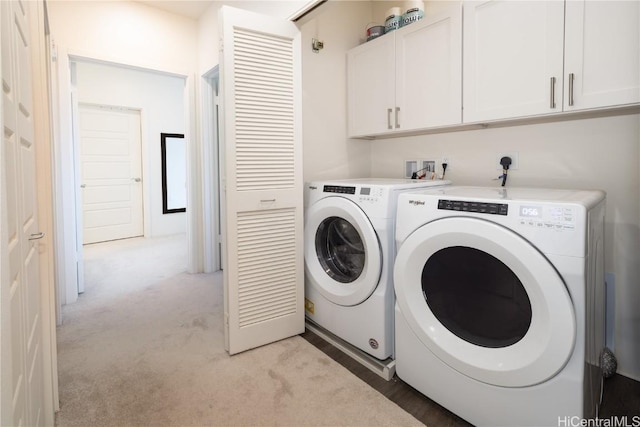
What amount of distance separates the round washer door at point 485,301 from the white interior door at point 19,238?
1268 mm

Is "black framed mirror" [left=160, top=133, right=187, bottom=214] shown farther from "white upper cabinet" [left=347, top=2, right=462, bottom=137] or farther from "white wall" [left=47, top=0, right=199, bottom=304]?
"white upper cabinet" [left=347, top=2, right=462, bottom=137]

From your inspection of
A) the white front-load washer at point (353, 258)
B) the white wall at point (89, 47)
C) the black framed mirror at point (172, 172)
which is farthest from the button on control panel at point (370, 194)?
the black framed mirror at point (172, 172)

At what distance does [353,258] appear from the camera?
6.60 ft

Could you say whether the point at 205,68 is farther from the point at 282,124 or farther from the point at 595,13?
the point at 595,13

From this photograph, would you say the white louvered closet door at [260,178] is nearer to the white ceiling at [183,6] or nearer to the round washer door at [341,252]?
the round washer door at [341,252]

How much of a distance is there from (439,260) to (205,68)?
9.20 ft

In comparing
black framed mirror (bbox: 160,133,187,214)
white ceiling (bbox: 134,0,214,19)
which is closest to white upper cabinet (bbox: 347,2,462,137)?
white ceiling (bbox: 134,0,214,19)

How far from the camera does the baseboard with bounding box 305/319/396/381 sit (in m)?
1.71

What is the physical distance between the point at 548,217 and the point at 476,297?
1.40ft

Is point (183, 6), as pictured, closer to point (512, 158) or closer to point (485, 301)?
point (512, 158)

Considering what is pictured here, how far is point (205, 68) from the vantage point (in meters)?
3.17

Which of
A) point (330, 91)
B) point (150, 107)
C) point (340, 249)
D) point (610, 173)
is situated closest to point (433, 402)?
point (340, 249)

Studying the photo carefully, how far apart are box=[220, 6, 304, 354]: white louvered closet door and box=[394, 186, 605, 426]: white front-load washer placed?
0.77 m

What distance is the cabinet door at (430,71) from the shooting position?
6.28 feet
